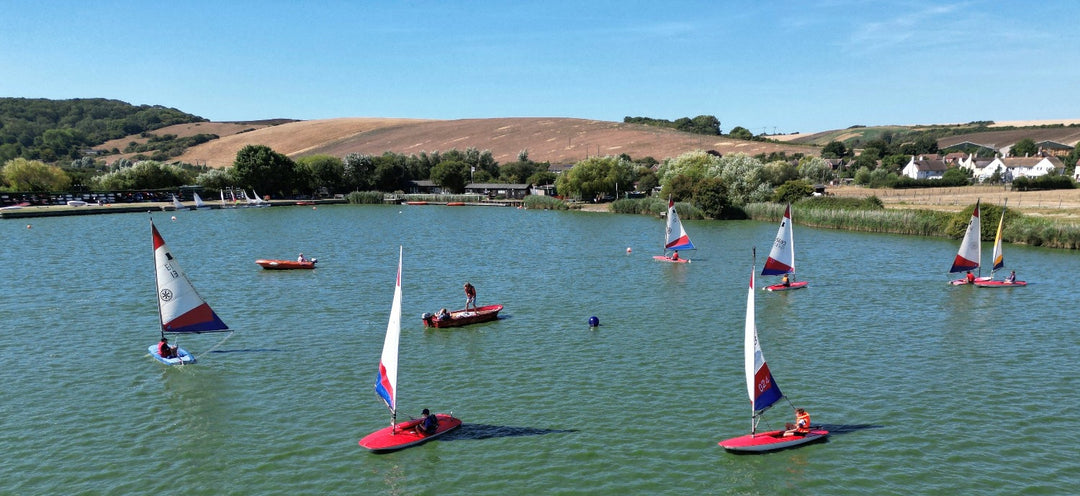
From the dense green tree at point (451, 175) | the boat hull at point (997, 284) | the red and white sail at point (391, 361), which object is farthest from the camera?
the dense green tree at point (451, 175)

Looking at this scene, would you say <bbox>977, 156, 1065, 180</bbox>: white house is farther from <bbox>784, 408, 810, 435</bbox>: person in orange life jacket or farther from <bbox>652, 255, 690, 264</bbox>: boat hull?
<bbox>784, 408, 810, 435</bbox>: person in orange life jacket

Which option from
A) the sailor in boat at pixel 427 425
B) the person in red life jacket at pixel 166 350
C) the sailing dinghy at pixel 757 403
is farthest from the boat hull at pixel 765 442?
the person in red life jacket at pixel 166 350

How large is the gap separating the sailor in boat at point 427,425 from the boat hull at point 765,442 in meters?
9.32

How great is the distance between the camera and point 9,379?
27625 millimetres

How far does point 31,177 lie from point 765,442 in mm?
151769

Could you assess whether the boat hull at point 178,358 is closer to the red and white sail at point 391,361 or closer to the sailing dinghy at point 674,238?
the red and white sail at point 391,361

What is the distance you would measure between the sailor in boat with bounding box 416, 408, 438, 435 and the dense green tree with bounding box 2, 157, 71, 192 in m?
141

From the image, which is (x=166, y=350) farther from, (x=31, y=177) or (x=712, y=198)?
(x=31, y=177)

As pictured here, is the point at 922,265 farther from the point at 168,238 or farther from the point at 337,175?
the point at 337,175

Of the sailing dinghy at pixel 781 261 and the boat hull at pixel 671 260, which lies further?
the boat hull at pixel 671 260

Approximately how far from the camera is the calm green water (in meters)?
20.1

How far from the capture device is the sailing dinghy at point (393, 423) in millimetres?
20859

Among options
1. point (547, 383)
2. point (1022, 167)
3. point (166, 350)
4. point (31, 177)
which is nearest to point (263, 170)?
point (31, 177)

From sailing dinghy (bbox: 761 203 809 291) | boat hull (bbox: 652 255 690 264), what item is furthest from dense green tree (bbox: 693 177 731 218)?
sailing dinghy (bbox: 761 203 809 291)
